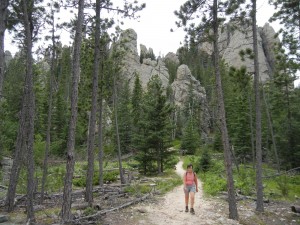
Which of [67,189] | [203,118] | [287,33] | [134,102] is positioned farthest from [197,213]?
[203,118]

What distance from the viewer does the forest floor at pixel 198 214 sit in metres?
9.70

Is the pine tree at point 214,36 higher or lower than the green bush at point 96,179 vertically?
higher

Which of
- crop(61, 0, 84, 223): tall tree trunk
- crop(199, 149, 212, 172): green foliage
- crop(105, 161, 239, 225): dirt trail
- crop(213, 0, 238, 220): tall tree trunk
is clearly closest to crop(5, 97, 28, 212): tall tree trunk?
crop(61, 0, 84, 223): tall tree trunk

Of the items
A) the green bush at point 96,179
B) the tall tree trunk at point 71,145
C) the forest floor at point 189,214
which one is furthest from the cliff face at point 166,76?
the tall tree trunk at point 71,145

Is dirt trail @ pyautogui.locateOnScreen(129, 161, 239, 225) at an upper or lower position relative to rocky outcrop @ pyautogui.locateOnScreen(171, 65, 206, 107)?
lower

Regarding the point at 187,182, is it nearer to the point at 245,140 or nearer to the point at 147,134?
the point at 147,134

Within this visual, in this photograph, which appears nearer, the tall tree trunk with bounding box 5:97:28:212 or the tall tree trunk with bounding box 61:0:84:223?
the tall tree trunk with bounding box 61:0:84:223

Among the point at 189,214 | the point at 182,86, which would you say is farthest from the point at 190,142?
the point at 189,214

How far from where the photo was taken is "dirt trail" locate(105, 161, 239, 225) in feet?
31.4

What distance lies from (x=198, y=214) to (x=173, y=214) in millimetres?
955

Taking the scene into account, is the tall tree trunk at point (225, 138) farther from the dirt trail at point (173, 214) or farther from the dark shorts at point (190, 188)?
the dark shorts at point (190, 188)

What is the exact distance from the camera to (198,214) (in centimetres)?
1056

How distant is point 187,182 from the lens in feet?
35.2

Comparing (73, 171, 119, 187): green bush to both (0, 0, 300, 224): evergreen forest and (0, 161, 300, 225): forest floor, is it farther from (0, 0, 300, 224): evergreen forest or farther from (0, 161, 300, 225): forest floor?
(0, 161, 300, 225): forest floor
